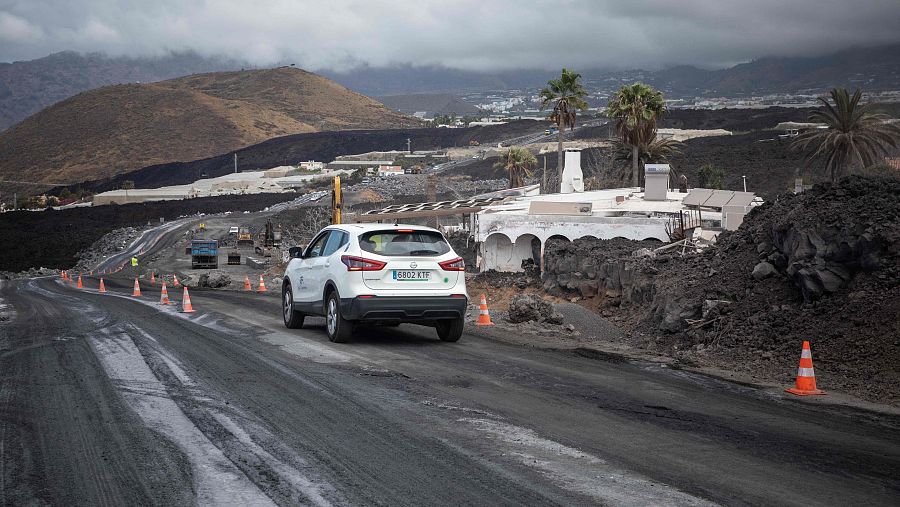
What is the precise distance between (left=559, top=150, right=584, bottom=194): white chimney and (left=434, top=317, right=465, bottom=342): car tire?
51524 mm

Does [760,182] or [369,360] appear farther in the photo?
[760,182]

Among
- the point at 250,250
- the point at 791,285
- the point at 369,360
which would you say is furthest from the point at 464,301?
the point at 250,250

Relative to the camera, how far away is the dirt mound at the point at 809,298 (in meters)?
12.1

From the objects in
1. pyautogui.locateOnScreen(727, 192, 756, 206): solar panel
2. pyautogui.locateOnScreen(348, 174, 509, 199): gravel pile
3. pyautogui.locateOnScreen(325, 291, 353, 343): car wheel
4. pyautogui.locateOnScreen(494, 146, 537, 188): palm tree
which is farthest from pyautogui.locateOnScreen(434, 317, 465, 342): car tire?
pyautogui.locateOnScreen(348, 174, 509, 199): gravel pile

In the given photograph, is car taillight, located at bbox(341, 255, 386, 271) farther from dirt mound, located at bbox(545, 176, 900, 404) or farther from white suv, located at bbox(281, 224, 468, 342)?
dirt mound, located at bbox(545, 176, 900, 404)

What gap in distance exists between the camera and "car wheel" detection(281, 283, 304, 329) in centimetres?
1647

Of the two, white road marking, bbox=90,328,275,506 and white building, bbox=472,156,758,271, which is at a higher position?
white building, bbox=472,156,758,271

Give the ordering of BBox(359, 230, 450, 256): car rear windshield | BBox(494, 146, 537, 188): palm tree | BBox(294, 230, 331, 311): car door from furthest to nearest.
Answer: BBox(494, 146, 537, 188): palm tree → BBox(294, 230, 331, 311): car door → BBox(359, 230, 450, 256): car rear windshield

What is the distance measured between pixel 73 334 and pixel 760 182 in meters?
99.0

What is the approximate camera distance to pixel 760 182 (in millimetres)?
105188

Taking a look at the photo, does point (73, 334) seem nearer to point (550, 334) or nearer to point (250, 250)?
point (550, 334)

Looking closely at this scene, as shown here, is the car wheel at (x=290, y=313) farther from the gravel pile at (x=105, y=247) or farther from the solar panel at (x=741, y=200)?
the gravel pile at (x=105, y=247)

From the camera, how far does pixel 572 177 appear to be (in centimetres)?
6612

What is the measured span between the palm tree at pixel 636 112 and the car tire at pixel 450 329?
57.3 meters
